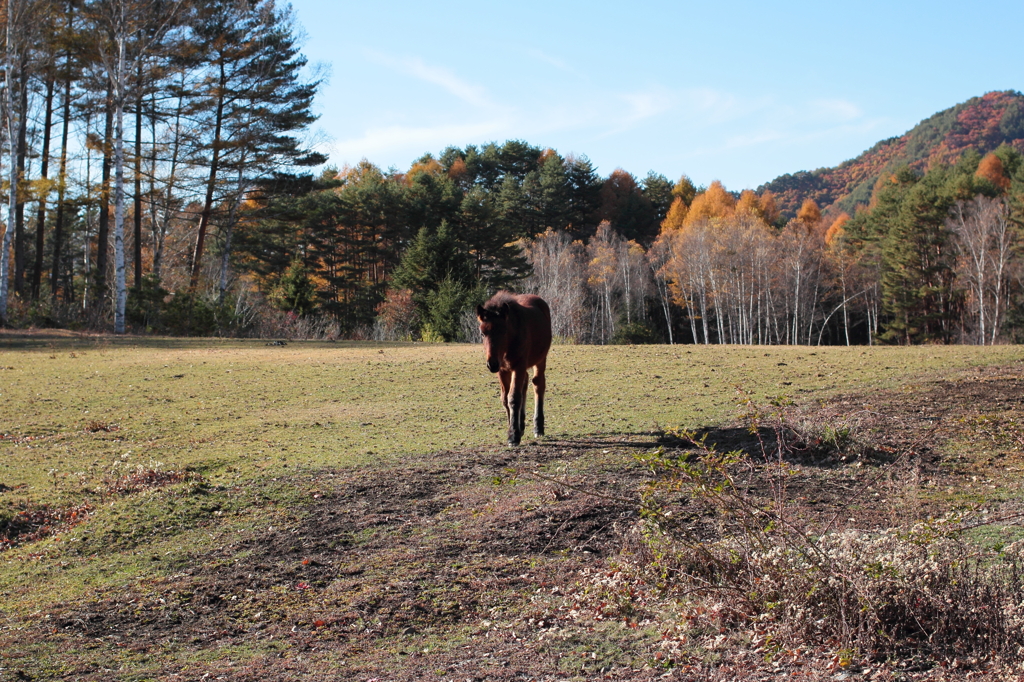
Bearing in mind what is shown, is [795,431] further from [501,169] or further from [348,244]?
[501,169]

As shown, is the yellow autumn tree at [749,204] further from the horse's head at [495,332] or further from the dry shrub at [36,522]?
the dry shrub at [36,522]

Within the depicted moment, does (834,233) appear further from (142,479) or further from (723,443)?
(142,479)

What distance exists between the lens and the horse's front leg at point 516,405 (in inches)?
397

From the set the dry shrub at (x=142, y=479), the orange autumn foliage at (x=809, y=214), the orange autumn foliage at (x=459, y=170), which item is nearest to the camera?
the dry shrub at (x=142, y=479)

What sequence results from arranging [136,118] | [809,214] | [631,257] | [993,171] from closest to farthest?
1. [136,118]
2. [631,257]
3. [993,171]
4. [809,214]

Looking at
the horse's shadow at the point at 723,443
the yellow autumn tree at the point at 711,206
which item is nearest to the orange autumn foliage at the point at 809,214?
the yellow autumn tree at the point at 711,206

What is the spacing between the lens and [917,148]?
146000 millimetres

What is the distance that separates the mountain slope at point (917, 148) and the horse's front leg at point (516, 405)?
13379 centimetres

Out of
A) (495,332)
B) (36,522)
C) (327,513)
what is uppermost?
(495,332)

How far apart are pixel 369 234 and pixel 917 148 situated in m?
128

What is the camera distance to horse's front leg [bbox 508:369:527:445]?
10086 millimetres

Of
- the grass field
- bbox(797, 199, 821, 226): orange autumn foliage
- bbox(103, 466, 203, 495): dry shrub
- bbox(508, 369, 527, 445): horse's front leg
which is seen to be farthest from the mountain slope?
bbox(103, 466, 203, 495): dry shrub

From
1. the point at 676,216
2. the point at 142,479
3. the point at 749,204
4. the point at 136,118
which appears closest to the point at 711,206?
the point at 676,216

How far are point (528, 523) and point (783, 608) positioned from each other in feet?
9.21
